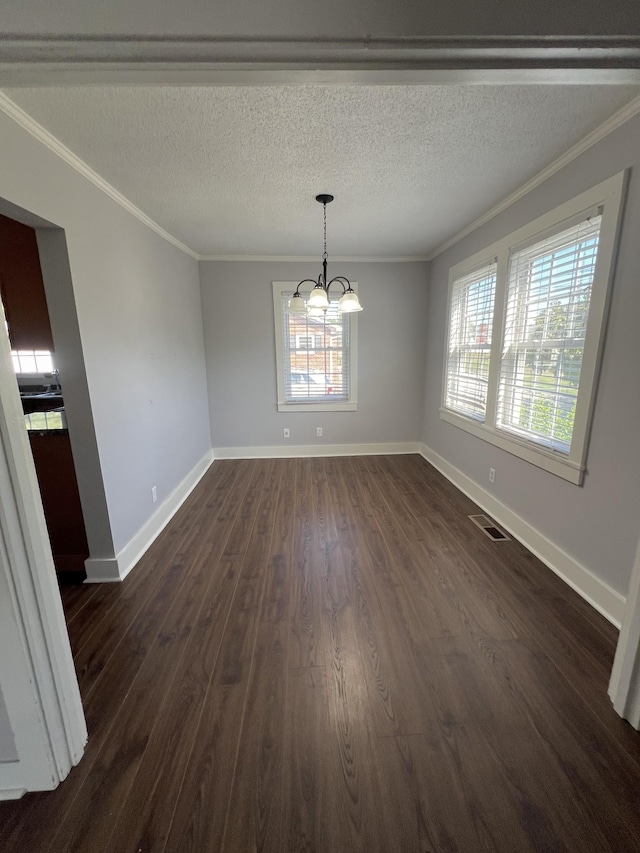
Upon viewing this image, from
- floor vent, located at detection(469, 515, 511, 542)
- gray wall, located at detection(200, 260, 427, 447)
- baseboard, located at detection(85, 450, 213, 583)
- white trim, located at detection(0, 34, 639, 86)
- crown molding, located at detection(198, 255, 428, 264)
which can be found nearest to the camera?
white trim, located at detection(0, 34, 639, 86)

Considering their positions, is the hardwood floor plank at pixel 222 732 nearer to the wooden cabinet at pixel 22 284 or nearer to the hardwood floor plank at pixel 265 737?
the hardwood floor plank at pixel 265 737

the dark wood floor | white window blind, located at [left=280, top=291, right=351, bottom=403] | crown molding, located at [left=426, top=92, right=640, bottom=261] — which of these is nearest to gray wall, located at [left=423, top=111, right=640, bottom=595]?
crown molding, located at [left=426, top=92, right=640, bottom=261]

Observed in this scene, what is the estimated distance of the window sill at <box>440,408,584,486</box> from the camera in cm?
199

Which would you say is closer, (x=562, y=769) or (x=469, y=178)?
(x=562, y=769)

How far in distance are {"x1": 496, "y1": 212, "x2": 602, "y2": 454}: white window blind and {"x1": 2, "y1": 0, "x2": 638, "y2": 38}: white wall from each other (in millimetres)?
1478

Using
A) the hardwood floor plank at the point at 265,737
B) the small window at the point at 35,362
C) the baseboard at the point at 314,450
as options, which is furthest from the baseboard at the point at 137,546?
the small window at the point at 35,362

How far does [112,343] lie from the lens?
2164 millimetres

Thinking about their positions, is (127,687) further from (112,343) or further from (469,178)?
(469,178)

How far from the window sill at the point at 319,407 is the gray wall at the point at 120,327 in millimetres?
1351

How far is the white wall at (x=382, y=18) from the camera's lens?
2.25ft

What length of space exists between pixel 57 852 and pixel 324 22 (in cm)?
229

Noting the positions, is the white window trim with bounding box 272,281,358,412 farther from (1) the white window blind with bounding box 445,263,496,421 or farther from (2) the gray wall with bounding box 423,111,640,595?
(2) the gray wall with bounding box 423,111,640,595

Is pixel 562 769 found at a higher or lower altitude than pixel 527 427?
lower

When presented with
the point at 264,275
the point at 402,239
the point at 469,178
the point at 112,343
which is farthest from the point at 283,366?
the point at 469,178
